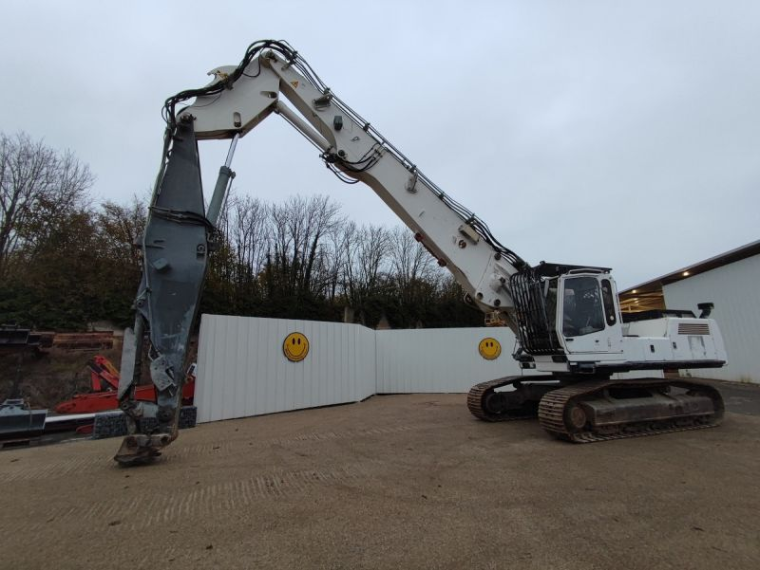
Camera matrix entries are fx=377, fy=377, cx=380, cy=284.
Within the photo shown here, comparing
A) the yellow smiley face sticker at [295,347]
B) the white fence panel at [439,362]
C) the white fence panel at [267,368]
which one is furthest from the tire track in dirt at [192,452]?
the white fence panel at [439,362]

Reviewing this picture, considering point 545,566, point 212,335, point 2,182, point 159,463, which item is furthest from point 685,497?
point 2,182

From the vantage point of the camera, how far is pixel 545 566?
2250 millimetres

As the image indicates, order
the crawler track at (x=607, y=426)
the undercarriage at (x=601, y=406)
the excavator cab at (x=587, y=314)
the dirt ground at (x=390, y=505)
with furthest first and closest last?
1. the excavator cab at (x=587, y=314)
2. the undercarriage at (x=601, y=406)
3. the crawler track at (x=607, y=426)
4. the dirt ground at (x=390, y=505)

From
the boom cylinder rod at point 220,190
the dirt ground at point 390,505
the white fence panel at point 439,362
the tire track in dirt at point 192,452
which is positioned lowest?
the dirt ground at point 390,505

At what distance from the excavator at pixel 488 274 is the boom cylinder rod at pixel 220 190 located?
0.01 meters

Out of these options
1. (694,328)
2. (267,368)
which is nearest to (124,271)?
(267,368)

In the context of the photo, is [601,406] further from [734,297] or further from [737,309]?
[734,297]

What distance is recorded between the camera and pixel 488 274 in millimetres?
6422

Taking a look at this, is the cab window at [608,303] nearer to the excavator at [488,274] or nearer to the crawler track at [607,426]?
the excavator at [488,274]

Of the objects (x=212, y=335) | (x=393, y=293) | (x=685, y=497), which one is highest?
(x=393, y=293)

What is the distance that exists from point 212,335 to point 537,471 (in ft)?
21.8

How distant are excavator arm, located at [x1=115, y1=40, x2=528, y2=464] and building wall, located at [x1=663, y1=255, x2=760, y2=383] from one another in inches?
495

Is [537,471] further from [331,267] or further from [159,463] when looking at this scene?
[331,267]

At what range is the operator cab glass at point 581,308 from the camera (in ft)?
19.3
